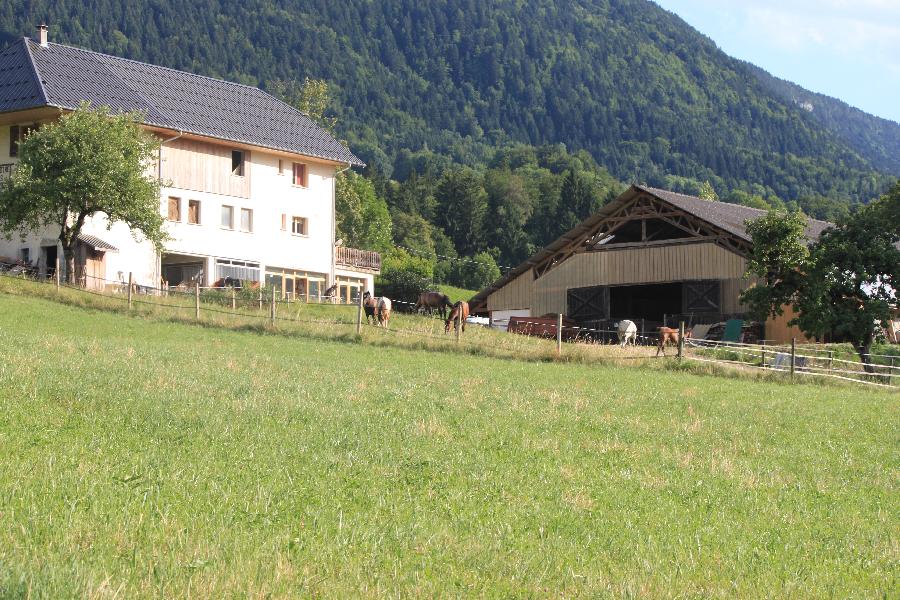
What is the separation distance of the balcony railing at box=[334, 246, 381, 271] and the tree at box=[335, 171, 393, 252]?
2071 cm

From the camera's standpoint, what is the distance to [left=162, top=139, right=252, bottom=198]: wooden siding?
172ft

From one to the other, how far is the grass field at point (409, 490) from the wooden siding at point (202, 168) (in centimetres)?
3136

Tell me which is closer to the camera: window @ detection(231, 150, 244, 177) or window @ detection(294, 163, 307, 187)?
window @ detection(231, 150, 244, 177)

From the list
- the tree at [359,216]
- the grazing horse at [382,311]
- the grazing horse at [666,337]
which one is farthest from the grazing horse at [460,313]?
the tree at [359,216]

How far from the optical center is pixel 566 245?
56094 mm

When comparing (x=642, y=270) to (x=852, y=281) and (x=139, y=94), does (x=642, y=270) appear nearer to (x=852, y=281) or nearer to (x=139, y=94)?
(x=852, y=281)

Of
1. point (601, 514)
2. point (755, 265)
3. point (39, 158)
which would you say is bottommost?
point (601, 514)

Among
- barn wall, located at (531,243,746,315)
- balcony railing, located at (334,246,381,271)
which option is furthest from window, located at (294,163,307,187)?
barn wall, located at (531,243,746,315)

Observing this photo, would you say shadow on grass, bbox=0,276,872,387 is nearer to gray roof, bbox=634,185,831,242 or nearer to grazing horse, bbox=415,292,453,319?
grazing horse, bbox=415,292,453,319

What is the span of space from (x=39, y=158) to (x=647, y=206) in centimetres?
2488

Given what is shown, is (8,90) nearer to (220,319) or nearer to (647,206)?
(220,319)

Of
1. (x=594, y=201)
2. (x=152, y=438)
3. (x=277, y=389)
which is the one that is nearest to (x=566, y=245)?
(x=277, y=389)

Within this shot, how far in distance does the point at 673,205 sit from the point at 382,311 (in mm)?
15385

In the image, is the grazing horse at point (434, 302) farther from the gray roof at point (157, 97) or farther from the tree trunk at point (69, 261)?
the tree trunk at point (69, 261)
